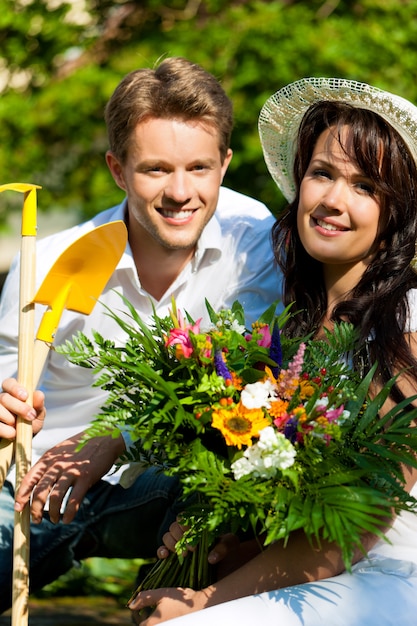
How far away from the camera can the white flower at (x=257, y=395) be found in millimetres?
2174

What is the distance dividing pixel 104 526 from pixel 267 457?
136 cm

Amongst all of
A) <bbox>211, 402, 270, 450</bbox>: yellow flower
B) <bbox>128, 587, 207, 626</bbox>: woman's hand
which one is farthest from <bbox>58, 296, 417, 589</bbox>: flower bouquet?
<bbox>128, 587, 207, 626</bbox>: woman's hand

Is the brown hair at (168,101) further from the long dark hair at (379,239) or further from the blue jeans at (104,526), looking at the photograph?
the blue jeans at (104,526)

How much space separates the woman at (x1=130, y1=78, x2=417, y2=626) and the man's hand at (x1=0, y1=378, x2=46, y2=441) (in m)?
0.51

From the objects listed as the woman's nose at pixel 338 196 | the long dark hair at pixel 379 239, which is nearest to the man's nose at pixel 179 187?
the long dark hair at pixel 379 239

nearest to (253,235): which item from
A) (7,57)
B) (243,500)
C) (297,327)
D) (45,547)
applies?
(297,327)

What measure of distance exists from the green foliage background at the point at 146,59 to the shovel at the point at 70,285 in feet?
9.24

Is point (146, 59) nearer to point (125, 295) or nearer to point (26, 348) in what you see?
point (125, 295)

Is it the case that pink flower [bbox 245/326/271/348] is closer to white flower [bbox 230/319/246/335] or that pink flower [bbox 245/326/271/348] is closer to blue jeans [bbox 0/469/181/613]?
white flower [bbox 230/319/246/335]

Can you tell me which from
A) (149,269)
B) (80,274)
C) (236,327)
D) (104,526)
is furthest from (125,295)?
(236,327)

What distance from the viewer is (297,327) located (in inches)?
114

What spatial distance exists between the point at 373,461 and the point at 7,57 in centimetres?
449

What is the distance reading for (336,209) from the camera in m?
2.75

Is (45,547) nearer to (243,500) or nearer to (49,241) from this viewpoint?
(49,241)
